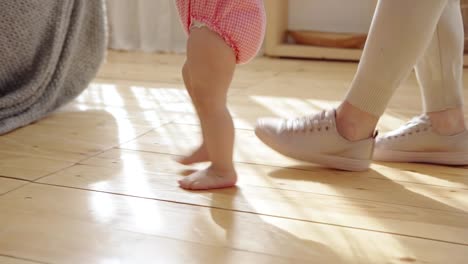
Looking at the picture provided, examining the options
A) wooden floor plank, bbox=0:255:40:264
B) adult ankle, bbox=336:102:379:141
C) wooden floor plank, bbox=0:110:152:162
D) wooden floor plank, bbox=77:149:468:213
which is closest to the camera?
wooden floor plank, bbox=0:255:40:264

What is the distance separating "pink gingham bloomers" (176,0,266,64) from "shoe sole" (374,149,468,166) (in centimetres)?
41

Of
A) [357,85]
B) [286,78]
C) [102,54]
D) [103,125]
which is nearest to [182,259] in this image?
[357,85]

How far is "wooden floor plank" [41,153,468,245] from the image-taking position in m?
0.88

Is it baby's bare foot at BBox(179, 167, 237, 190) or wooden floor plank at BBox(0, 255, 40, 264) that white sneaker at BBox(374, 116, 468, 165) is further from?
wooden floor plank at BBox(0, 255, 40, 264)

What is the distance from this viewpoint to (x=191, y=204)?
96 centimetres

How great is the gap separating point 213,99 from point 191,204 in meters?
0.17

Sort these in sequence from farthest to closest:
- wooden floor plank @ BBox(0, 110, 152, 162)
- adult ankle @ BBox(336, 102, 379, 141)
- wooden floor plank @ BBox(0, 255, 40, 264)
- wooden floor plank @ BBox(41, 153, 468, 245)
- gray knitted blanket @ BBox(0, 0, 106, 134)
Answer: gray knitted blanket @ BBox(0, 0, 106, 134)
wooden floor plank @ BBox(0, 110, 152, 162)
adult ankle @ BBox(336, 102, 379, 141)
wooden floor plank @ BBox(41, 153, 468, 245)
wooden floor plank @ BBox(0, 255, 40, 264)

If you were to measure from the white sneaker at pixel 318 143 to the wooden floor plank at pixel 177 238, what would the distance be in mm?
277

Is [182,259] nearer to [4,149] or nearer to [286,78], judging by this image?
[4,149]

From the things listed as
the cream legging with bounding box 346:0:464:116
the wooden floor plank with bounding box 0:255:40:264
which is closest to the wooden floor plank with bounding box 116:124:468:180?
the cream legging with bounding box 346:0:464:116

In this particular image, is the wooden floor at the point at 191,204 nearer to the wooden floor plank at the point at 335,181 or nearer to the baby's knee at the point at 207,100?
the wooden floor plank at the point at 335,181

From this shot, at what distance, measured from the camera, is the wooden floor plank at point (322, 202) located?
0.88 meters

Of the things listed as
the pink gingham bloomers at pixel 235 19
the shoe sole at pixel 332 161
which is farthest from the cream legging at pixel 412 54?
the pink gingham bloomers at pixel 235 19

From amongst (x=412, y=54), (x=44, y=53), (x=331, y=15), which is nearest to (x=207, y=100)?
(x=412, y=54)
